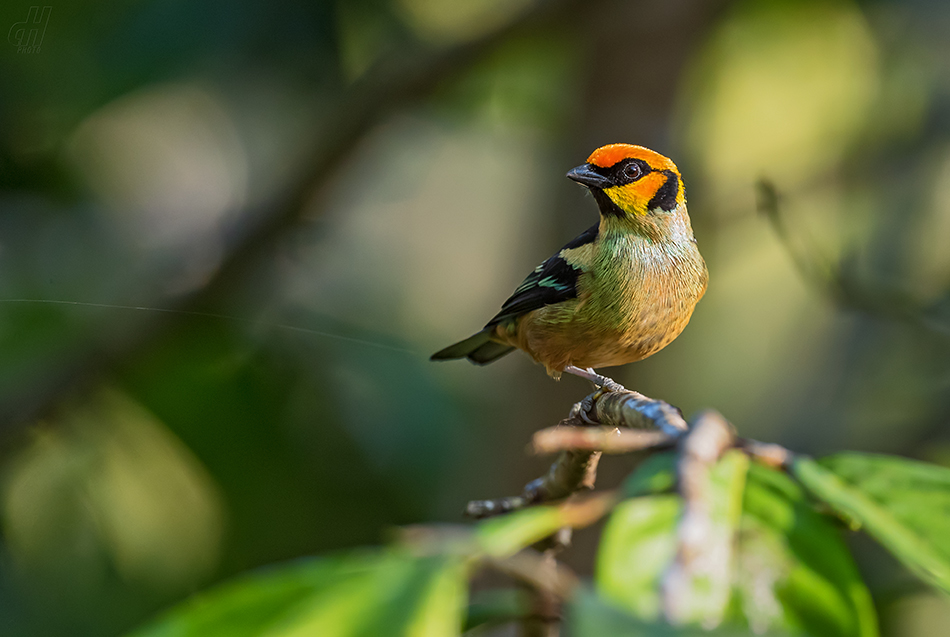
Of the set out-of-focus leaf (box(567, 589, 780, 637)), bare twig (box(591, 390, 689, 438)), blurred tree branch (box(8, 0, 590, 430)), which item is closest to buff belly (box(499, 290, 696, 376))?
bare twig (box(591, 390, 689, 438))

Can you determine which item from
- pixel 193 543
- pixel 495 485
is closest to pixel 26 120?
pixel 193 543

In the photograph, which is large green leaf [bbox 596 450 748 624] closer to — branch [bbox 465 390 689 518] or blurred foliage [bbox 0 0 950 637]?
branch [bbox 465 390 689 518]

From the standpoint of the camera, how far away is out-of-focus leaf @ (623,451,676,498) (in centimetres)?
88

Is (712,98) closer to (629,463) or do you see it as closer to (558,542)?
(629,463)

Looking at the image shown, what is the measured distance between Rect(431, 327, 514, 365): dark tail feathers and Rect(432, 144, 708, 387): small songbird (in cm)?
32

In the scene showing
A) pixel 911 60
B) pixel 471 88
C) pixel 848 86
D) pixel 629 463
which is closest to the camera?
pixel 629 463

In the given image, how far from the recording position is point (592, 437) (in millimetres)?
957

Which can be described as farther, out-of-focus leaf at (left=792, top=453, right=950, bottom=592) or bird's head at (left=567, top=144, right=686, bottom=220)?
bird's head at (left=567, top=144, right=686, bottom=220)

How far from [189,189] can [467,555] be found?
6.16 meters

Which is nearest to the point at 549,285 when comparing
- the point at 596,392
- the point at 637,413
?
the point at 596,392

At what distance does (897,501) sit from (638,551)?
0.35m

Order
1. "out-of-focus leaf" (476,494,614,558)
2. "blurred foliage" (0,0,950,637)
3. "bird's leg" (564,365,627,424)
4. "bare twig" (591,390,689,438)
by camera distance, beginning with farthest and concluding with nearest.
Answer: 1. "blurred foliage" (0,0,950,637)
2. "bird's leg" (564,365,627,424)
3. "bare twig" (591,390,689,438)
4. "out-of-focus leaf" (476,494,614,558)

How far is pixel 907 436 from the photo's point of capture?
5207 mm

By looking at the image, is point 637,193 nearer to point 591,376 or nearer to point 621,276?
point 621,276
